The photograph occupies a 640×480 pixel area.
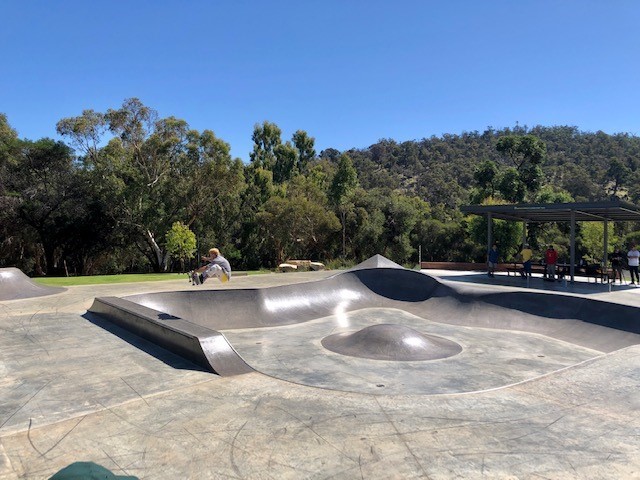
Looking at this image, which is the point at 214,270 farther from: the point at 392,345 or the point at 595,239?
the point at 595,239

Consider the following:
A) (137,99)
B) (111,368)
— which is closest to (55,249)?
(137,99)

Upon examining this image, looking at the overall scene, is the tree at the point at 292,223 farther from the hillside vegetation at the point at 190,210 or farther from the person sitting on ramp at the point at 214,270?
the person sitting on ramp at the point at 214,270

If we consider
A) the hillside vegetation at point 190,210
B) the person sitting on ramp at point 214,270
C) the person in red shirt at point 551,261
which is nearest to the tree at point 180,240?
the hillside vegetation at point 190,210

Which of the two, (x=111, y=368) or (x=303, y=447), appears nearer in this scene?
(x=303, y=447)

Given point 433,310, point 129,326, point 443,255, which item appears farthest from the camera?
point 443,255

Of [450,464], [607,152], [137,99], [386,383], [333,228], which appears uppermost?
[607,152]

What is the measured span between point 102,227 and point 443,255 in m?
23.8

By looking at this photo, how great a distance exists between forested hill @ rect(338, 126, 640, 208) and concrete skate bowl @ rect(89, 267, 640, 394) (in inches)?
1277

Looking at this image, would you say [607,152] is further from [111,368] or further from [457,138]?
[111,368]

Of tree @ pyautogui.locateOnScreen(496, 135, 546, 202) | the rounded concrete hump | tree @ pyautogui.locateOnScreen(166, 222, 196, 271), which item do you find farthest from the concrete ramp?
tree @ pyautogui.locateOnScreen(496, 135, 546, 202)

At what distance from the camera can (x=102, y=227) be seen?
2767cm

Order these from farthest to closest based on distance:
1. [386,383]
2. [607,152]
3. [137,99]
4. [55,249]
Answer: [607,152] → [55,249] → [137,99] → [386,383]

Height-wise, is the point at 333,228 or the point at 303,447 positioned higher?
the point at 333,228

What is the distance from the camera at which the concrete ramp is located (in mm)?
6551
